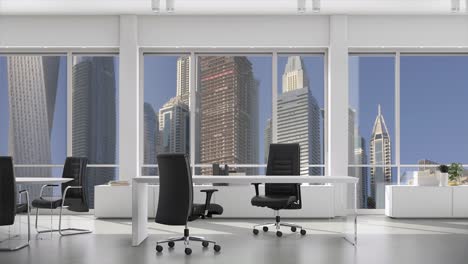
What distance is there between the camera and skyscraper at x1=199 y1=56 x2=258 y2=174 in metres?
10.4

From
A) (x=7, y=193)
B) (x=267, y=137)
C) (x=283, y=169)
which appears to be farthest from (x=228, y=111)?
(x=7, y=193)

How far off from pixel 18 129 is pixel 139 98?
7.87 feet

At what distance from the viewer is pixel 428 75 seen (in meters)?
10.6

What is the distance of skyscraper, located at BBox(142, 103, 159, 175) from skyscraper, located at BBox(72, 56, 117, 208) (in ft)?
1.96

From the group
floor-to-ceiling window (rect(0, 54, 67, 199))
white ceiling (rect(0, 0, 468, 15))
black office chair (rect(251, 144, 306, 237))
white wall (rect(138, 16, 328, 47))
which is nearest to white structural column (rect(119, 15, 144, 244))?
white wall (rect(138, 16, 328, 47))

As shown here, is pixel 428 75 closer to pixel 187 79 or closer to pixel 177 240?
pixel 187 79

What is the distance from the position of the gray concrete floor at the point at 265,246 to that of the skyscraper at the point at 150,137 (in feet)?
5.68

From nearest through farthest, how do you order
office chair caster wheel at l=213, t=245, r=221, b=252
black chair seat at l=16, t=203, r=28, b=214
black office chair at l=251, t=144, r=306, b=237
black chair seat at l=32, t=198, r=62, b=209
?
office chair caster wheel at l=213, t=245, r=221, b=252
black chair seat at l=16, t=203, r=28, b=214
black chair seat at l=32, t=198, r=62, b=209
black office chair at l=251, t=144, r=306, b=237

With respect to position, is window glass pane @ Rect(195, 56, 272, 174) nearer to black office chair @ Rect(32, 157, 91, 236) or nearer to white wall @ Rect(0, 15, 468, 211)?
white wall @ Rect(0, 15, 468, 211)

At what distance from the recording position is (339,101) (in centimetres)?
986

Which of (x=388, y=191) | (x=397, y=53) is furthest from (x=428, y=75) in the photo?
(x=388, y=191)

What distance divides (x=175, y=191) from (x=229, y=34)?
15.2ft

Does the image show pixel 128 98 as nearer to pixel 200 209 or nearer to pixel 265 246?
pixel 200 209

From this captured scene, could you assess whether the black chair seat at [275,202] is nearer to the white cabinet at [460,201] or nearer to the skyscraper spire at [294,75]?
the skyscraper spire at [294,75]
